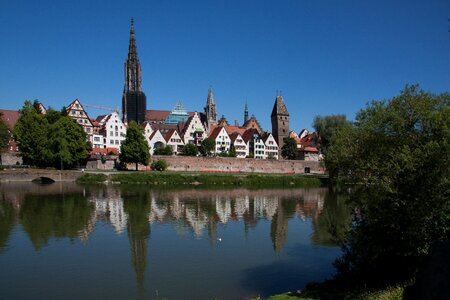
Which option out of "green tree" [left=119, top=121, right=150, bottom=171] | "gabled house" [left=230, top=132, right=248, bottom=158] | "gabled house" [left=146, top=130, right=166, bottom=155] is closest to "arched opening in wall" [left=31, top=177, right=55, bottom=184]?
"green tree" [left=119, top=121, right=150, bottom=171]

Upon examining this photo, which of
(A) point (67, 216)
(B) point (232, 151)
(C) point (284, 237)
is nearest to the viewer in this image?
(C) point (284, 237)

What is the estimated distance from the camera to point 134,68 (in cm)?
11962

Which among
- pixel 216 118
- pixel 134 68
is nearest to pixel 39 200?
pixel 134 68

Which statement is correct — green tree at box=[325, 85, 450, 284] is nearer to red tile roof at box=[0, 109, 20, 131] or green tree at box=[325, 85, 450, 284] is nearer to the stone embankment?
the stone embankment

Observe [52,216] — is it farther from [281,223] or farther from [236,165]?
[236,165]

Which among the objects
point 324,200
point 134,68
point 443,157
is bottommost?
point 324,200

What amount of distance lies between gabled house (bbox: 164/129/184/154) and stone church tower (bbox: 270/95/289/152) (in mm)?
27376

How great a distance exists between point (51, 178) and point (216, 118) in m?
85.2

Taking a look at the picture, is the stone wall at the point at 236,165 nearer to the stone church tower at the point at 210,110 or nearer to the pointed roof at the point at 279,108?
the pointed roof at the point at 279,108

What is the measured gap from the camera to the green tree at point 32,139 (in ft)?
208

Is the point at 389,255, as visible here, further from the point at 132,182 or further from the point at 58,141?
the point at 58,141

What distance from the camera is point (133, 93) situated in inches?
4670

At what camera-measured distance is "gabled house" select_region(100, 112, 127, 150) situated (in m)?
90.2

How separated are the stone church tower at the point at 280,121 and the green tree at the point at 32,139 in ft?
205
